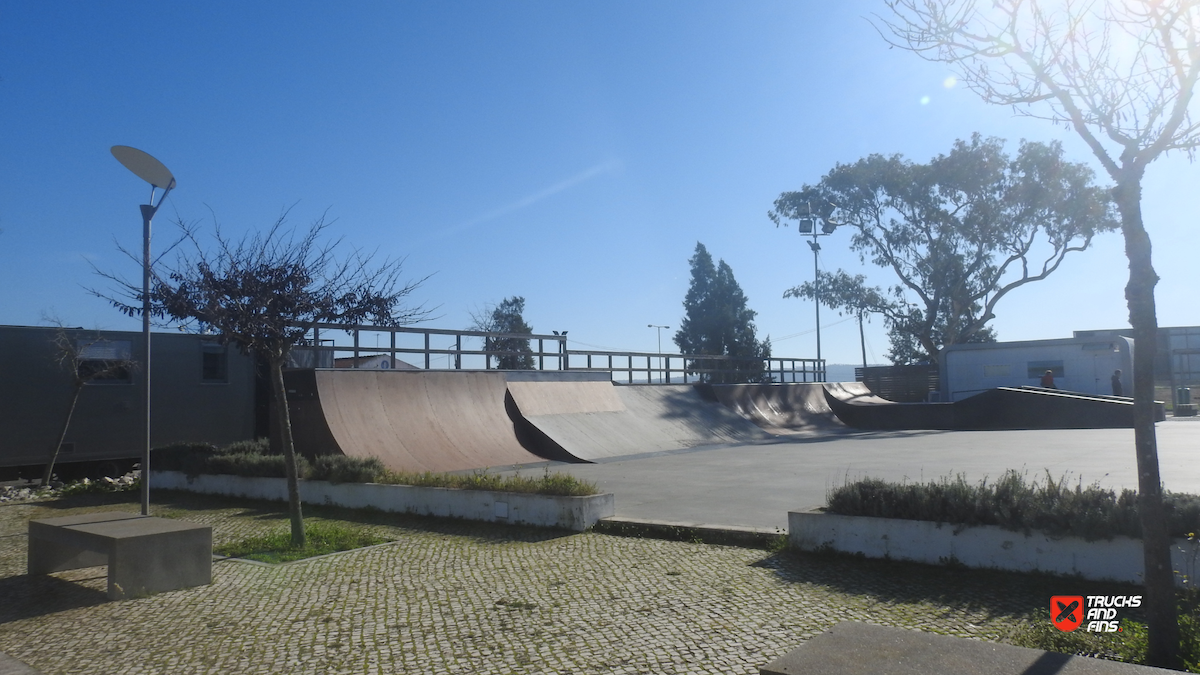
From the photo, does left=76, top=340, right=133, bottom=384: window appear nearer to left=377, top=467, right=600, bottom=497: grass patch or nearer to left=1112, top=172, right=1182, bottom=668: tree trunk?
left=377, top=467, right=600, bottom=497: grass patch

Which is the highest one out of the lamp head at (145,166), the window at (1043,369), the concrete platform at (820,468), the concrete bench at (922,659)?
the lamp head at (145,166)

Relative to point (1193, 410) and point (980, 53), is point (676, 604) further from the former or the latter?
point (1193, 410)

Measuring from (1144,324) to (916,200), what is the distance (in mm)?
35409

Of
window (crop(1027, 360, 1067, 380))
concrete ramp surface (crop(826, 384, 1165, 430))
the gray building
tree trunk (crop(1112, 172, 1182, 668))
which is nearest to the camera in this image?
tree trunk (crop(1112, 172, 1182, 668))

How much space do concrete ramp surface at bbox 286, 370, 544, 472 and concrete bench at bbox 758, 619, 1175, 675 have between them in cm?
1071

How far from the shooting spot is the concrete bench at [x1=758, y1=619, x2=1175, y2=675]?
310 centimetres

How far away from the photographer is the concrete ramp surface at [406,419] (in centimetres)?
1362

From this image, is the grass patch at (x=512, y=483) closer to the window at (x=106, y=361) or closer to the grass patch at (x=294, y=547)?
the grass patch at (x=294, y=547)

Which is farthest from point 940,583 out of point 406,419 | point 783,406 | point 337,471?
point 783,406

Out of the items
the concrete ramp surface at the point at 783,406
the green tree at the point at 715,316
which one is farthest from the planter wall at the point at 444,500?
the green tree at the point at 715,316

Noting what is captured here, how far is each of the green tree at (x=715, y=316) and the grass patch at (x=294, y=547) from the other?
46.2m

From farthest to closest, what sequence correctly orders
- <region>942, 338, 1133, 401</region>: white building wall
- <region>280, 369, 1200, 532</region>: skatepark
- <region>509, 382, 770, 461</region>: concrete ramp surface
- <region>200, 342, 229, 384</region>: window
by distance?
<region>942, 338, 1133, 401</region>: white building wall
<region>509, 382, 770, 461</region>: concrete ramp surface
<region>200, 342, 229, 384</region>: window
<region>280, 369, 1200, 532</region>: skatepark

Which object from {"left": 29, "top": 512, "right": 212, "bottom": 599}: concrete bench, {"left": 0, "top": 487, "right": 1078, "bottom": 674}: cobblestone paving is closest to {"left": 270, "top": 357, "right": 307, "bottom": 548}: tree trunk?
{"left": 0, "top": 487, "right": 1078, "bottom": 674}: cobblestone paving

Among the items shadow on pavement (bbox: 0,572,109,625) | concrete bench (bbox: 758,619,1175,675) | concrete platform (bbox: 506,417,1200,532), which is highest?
concrete bench (bbox: 758,619,1175,675)
